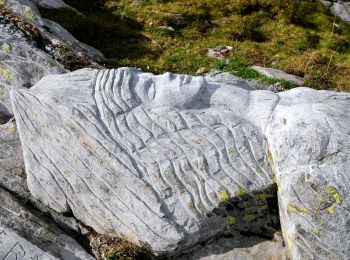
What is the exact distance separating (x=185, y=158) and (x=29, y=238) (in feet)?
6.24

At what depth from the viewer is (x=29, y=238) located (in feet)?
16.8

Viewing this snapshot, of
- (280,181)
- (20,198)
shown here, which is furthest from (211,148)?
(20,198)

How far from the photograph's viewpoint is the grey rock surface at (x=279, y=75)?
36.6 ft

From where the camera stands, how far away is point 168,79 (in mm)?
5570

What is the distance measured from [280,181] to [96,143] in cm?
198

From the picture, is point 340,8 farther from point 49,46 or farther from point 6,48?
point 6,48

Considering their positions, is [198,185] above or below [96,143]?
below

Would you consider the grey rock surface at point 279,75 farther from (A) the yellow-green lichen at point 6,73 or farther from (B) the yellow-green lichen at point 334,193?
(B) the yellow-green lichen at point 334,193

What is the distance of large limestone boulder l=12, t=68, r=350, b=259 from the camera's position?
15.1ft

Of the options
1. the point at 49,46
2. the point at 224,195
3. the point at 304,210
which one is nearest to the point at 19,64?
the point at 49,46

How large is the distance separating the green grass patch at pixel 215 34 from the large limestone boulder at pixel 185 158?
626 centimetres

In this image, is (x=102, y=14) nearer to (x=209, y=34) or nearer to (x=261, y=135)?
(x=209, y=34)

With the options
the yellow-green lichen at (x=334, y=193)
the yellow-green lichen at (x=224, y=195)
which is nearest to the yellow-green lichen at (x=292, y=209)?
the yellow-green lichen at (x=334, y=193)

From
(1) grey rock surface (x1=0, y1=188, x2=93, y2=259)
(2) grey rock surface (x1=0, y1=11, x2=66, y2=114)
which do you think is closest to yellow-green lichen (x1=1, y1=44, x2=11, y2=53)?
(2) grey rock surface (x1=0, y1=11, x2=66, y2=114)
